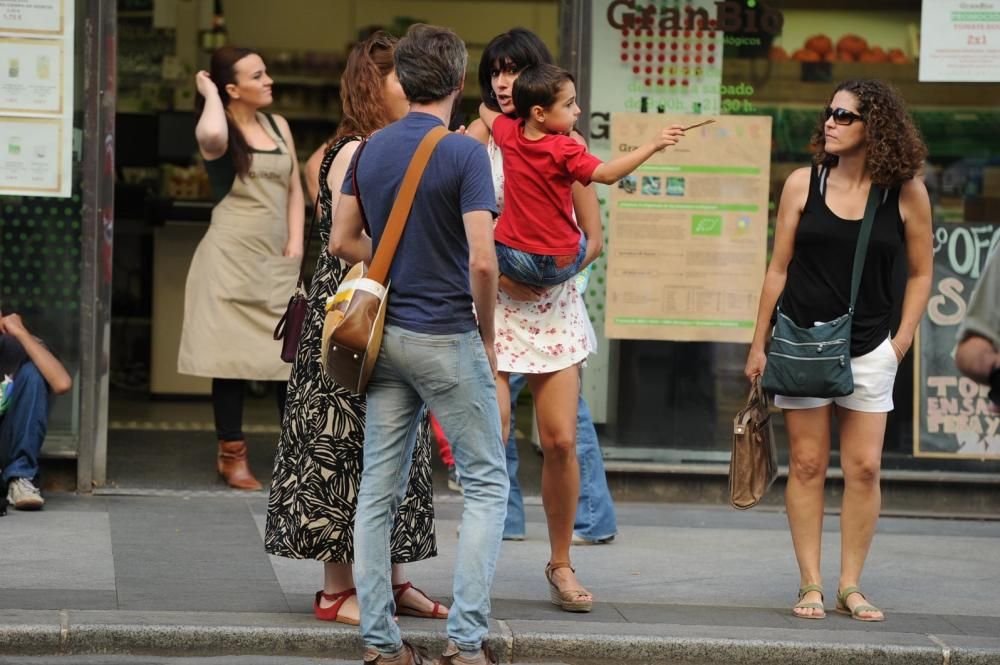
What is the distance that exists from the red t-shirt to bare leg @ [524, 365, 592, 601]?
0.47 meters

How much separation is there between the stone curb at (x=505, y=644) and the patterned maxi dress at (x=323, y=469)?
11.2 inches

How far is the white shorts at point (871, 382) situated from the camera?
19.9 feet

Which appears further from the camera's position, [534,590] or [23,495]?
[23,495]

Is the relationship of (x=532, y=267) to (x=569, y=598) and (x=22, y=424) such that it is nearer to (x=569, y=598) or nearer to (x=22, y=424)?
(x=569, y=598)

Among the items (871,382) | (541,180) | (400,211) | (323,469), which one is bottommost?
(323,469)

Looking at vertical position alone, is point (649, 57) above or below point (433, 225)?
above

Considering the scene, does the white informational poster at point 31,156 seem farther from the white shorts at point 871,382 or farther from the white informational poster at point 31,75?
the white shorts at point 871,382

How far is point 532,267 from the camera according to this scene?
5996 millimetres

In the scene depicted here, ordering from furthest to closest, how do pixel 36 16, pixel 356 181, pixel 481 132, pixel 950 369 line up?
pixel 950 369 → pixel 36 16 → pixel 481 132 → pixel 356 181

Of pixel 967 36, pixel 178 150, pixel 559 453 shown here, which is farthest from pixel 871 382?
pixel 178 150

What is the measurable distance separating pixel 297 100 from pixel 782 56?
19.4 feet

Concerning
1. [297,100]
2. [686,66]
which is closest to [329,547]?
[686,66]

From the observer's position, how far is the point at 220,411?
27.2ft

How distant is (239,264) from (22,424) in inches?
53.9
